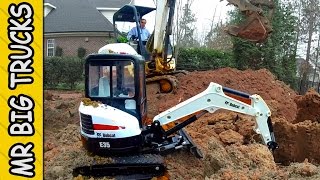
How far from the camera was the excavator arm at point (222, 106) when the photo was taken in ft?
24.6

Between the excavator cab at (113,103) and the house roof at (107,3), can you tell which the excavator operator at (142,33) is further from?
the house roof at (107,3)

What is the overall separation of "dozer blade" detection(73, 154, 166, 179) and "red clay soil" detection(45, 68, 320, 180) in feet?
0.52

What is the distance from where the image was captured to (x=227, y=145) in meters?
9.02

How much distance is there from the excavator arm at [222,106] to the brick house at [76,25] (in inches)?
1130

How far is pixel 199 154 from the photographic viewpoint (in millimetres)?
8242

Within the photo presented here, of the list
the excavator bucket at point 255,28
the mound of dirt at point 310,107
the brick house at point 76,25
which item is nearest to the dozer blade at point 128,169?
the excavator bucket at point 255,28

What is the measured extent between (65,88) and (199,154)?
18.7 meters

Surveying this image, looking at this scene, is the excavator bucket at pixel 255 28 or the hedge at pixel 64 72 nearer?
the excavator bucket at pixel 255 28

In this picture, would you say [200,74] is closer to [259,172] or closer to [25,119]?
[259,172]

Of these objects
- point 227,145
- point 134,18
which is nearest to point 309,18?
point 134,18

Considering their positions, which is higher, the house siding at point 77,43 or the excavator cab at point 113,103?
the excavator cab at point 113,103

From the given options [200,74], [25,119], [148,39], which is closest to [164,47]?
[148,39]

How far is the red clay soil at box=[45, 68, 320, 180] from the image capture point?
7.64 metres

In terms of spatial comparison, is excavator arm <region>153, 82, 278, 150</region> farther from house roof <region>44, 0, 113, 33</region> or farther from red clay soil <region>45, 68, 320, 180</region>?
house roof <region>44, 0, 113, 33</region>
